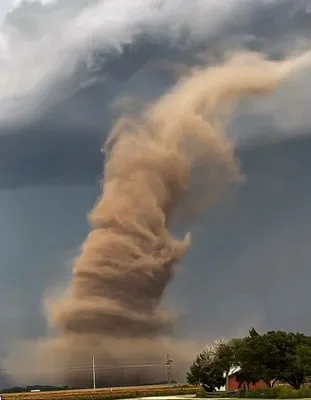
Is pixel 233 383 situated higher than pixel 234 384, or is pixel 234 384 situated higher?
pixel 233 383

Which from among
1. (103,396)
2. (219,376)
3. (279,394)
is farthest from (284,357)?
(103,396)

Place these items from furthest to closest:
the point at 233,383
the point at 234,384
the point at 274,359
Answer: the point at 233,383 → the point at 234,384 → the point at 274,359

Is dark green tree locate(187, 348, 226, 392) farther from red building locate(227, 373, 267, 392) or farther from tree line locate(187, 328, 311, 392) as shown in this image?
tree line locate(187, 328, 311, 392)

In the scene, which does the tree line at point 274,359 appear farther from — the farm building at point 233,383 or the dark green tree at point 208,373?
the dark green tree at point 208,373

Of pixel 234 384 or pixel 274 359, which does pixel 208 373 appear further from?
pixel 274 359

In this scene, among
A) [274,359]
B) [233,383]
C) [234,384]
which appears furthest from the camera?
[233,383]

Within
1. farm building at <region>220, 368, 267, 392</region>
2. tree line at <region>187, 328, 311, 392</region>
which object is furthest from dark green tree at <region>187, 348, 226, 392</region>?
tree line at <region>187, 328, 311, 392</region>

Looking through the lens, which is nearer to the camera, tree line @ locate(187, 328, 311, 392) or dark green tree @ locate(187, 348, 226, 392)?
tree line @ locate(187, 328, 311, 392)

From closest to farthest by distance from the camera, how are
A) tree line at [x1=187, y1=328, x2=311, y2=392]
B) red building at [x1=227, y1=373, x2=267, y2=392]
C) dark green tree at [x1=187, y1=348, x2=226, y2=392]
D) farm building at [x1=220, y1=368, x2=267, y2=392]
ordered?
1. tree line at [x1=187, y1=328, x2=311, y2=392]
2. red building at [x1=227, y1=373, x2=267, y2=392]
3. farm building at [x1=220, y1=368, x2=267, y2=392]
4. dark green tree at [x1=187, y1=348, x2=226, y2=392]

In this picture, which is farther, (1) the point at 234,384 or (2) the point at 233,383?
(2) the point at 233,383

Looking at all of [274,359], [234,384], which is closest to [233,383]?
[234,384]

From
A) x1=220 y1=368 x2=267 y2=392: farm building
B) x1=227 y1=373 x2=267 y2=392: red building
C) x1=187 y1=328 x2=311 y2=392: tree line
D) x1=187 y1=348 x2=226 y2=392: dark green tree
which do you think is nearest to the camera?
x1=187 y1=328 x2=311 y2=392: tree line

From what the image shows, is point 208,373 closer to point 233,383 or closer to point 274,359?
point 233,383

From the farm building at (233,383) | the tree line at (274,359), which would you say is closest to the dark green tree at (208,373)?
the farm building at (233,383)
